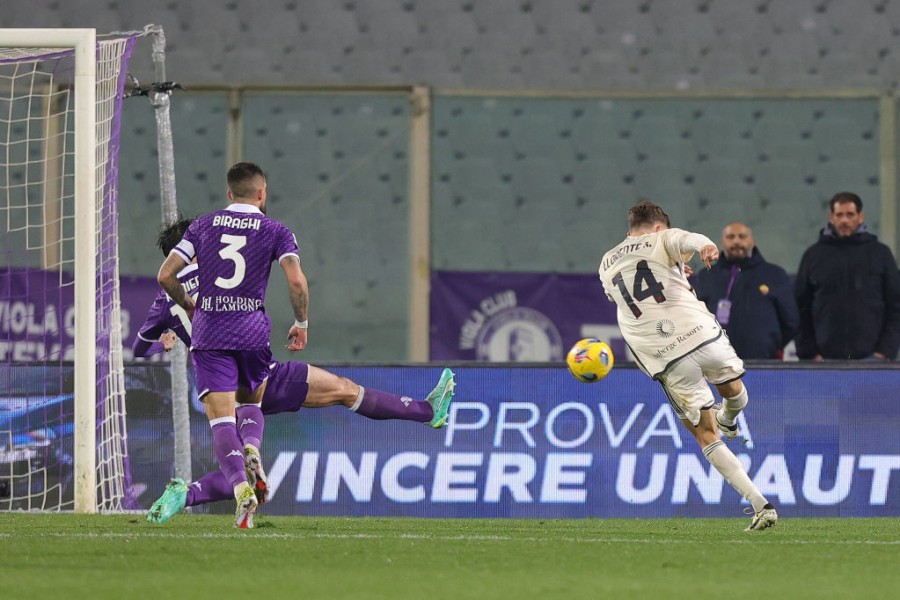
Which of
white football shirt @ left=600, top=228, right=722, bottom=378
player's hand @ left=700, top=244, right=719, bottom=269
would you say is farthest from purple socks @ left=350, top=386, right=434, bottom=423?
player's hand @ left=700, top=244, right=719, bottom=269

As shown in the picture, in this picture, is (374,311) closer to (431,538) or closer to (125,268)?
(125,268)

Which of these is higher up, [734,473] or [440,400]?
[440,400]

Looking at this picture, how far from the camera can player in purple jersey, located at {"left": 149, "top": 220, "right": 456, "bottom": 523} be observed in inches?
294

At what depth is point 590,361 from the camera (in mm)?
8445

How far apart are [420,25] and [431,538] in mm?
7556

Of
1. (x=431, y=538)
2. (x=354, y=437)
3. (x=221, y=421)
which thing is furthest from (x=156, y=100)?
(x=431, y=538)

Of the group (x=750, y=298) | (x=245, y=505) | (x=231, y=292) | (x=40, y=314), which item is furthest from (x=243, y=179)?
(x=40, y=314)

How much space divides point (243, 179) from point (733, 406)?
112 inches

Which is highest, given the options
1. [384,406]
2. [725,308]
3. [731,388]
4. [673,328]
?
[725,308]

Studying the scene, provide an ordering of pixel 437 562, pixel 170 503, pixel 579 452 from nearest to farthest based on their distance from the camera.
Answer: pixel 437 562 < pixel 170 503 < pixel 579 452

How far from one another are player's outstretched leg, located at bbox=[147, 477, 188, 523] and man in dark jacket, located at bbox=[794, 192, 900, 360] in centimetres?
542

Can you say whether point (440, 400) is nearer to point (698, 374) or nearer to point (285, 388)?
point (285, 388)

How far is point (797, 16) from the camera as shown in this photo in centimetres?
1370

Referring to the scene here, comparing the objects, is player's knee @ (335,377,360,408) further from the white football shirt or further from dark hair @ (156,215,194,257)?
the white football shirt
